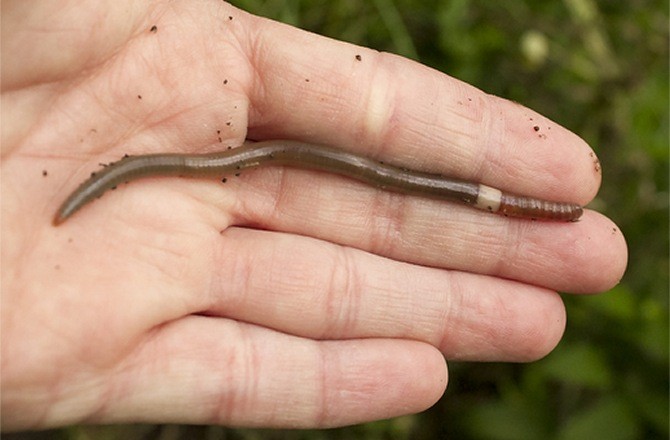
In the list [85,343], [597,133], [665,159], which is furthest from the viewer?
[597,133]

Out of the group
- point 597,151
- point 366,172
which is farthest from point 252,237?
point 597,151

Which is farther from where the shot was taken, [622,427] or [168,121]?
[622,427]

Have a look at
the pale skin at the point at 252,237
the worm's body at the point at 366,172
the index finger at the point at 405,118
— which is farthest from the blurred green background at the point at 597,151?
the index finger at the point at 405,118

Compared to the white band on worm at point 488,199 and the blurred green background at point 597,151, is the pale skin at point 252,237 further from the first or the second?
the blurred green background at point 597,151

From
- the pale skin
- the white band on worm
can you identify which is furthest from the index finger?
the white band on worm

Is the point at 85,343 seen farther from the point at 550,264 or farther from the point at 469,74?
the point at 469,74

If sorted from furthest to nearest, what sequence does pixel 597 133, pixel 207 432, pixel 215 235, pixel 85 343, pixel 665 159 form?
pixel 597 133
pixel 207 432
pixel 665 159
pixel 215 235
pixel 85 343

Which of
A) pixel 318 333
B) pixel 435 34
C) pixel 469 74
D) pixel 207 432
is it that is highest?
pixel 435 34

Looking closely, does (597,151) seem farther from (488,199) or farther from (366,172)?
(366,172)

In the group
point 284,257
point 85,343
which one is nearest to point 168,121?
point 284,257
